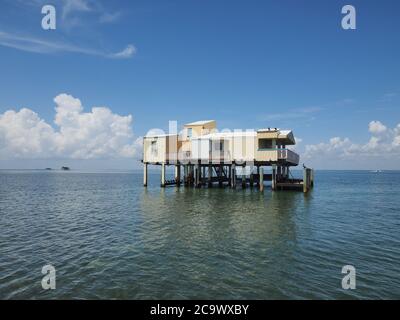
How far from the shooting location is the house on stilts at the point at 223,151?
38644mm

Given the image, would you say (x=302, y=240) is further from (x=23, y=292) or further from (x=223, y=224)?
(x=23, y=292)

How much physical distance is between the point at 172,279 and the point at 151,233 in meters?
7.20

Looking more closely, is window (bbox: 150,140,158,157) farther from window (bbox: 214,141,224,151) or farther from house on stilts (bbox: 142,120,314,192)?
window (bbox: 214,141,224,151)

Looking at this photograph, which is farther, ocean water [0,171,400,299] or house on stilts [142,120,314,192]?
house on stilts [142,120,314,192]

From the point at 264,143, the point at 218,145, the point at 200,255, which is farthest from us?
the point at 218,145

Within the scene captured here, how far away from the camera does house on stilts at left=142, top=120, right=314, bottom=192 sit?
1521 inches

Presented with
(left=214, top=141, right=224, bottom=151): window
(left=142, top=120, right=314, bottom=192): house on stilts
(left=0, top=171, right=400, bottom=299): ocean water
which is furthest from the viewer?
(left=214, top=141, right=224, bottom=151): window

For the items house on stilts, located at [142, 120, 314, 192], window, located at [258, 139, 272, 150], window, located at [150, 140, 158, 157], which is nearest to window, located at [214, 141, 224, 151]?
house on stilts, located at [142, 120, 314, 192]

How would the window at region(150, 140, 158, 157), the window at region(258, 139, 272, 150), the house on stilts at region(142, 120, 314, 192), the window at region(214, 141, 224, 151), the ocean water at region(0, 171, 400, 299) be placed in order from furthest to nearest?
the window at region(150, 140, 158, 157)
the window at region(214, 141, 224, 151)
the window at region(258, 139, 272, 150)
the house on stilts at region(142, 120, 314, 192)
the ocean water at region(0, 171, 400, 299)

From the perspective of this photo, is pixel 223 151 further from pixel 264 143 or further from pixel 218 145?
pixel 264 143

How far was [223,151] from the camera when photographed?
4147 cm

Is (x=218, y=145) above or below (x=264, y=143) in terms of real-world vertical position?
below

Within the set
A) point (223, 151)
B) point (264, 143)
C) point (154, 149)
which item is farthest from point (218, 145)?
point (154, 149)
